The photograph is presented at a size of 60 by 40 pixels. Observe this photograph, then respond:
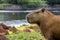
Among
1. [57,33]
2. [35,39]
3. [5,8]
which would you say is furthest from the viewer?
[5,8]

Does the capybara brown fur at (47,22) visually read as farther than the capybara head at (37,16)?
No

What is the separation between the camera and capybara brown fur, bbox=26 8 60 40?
7.37 metres

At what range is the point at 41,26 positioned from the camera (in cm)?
765

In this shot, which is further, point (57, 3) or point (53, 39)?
point (57, 3)

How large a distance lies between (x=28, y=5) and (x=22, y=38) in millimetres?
55867

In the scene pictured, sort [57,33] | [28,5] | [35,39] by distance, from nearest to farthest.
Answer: [57,33], [35,39], [28,5]

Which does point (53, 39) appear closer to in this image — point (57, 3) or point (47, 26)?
point (47, 26)

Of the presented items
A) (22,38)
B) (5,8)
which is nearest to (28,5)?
(5,8)

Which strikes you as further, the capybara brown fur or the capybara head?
the capybara head

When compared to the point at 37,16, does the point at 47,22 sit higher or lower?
lower

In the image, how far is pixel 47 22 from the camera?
7680 millimetres

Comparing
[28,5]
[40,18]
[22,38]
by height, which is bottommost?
[28,5]

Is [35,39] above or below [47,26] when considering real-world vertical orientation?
below

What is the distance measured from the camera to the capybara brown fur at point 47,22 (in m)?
7.37
